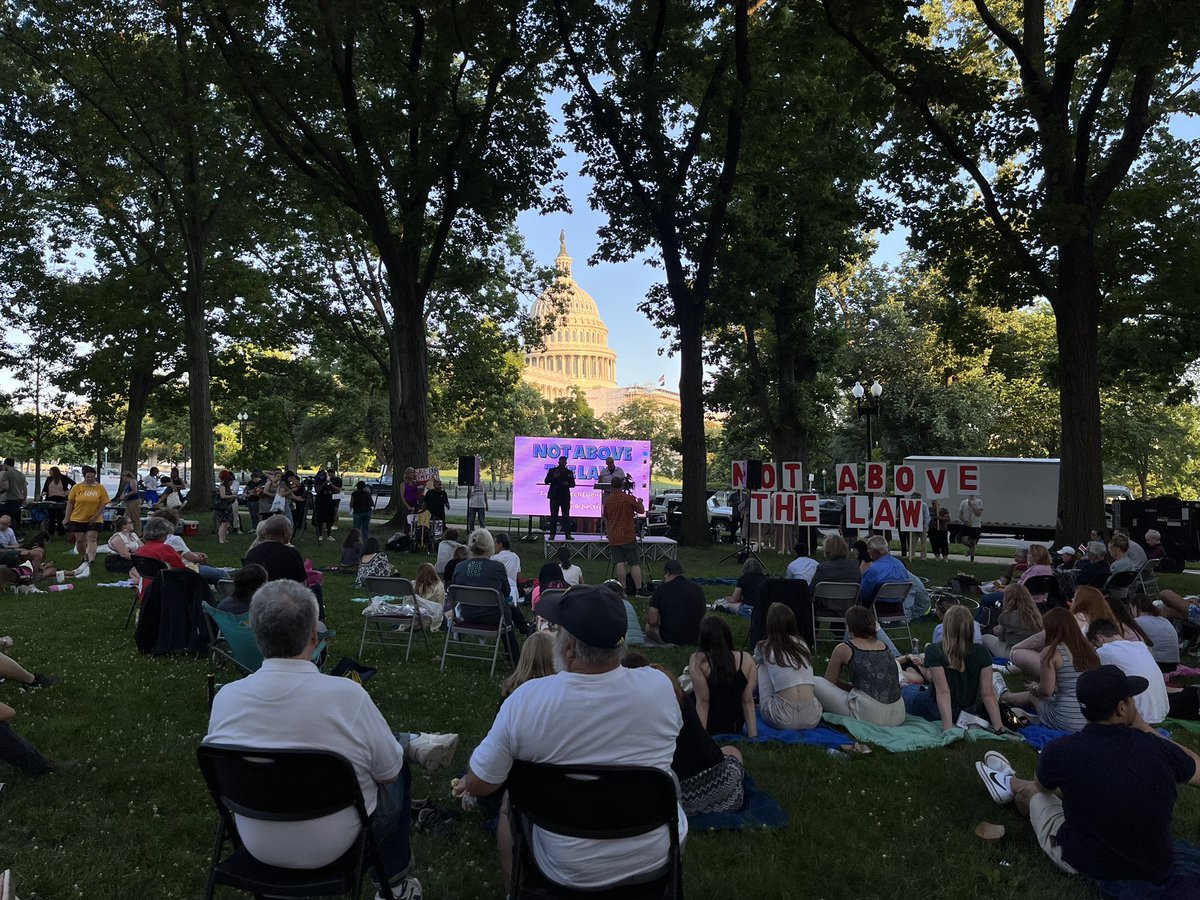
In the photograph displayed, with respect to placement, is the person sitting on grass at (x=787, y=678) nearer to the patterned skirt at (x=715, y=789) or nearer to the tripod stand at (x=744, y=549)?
the patterned skirt at (x=715, y=789)

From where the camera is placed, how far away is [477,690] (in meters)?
7.09

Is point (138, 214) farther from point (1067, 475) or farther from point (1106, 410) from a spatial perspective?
point (1106, 410)

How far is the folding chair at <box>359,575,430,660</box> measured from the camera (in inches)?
330

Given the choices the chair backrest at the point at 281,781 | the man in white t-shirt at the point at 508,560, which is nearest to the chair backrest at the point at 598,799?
the chair backrest at the point at 281,781

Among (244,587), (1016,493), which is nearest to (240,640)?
(244,587)

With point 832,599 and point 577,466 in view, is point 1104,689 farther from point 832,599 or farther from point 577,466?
point 577,466

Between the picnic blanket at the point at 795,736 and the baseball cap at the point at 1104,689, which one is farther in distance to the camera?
the picnic blanket at the point at 795,736

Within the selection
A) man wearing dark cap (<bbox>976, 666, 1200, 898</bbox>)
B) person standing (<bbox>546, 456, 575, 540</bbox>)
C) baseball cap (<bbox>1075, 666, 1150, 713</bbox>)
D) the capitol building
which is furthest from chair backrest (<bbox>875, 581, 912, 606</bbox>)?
the capitol building

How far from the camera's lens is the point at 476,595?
7.86 m

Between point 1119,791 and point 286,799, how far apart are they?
3.26 metres

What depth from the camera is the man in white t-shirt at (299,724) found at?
2.78 meters

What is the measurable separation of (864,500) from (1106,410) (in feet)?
84.6

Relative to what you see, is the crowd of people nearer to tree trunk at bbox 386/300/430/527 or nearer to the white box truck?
tree trunk at bbox 386/300/430/527

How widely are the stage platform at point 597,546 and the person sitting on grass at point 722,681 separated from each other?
11.8 meters
